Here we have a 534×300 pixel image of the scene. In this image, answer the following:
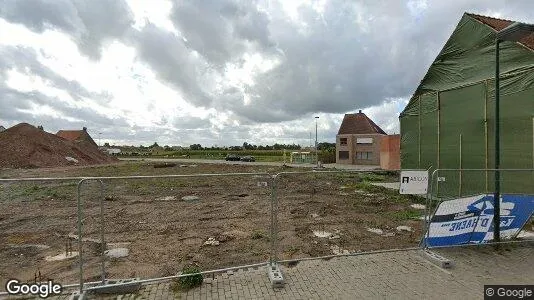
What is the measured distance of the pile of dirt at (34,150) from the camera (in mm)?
47344

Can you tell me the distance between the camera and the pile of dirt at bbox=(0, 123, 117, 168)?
1864 inches

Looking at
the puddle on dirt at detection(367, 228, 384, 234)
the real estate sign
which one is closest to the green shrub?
the real estate sign

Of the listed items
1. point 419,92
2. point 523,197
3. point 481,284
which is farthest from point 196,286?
point 419,92

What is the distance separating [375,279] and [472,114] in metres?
10.2

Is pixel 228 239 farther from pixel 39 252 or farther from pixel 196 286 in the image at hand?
pixel 39 252

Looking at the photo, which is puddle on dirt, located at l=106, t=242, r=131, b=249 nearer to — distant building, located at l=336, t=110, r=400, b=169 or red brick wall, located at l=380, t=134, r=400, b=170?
red brick wall, located at l=380, t=134, r=400, b=170

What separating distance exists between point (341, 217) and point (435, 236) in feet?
15.1

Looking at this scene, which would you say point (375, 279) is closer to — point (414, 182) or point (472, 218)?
point (414, 182)

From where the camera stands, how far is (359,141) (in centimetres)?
5659

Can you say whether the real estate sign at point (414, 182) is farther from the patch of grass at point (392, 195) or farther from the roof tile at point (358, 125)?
the roof tile at point (358, 125)

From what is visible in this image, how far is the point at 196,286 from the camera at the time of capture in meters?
5.29

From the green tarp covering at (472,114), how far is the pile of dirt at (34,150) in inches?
1963

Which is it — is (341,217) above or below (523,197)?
below

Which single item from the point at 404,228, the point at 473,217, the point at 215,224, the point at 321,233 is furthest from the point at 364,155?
the point at 473,217
